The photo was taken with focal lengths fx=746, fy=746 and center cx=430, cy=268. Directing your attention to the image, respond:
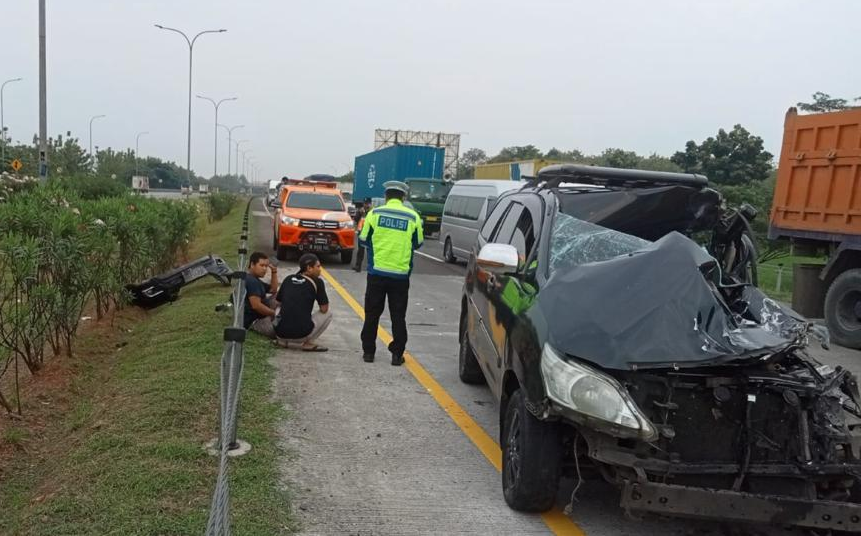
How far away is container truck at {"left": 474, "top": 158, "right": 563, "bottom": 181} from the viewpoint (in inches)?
1025

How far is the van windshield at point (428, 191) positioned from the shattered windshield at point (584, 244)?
67.6 feet

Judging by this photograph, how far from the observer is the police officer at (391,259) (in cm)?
712

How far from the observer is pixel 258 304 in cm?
770

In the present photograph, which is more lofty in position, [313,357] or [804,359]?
[804,359]

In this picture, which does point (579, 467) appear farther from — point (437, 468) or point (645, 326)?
point (437, 468)

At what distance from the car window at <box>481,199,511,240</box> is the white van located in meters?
9.31

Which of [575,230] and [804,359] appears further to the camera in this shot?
[575,230]

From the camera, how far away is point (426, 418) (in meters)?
5.68

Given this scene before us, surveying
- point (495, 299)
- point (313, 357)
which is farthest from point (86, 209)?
point (495, 299)

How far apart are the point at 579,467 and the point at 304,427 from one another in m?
2.21

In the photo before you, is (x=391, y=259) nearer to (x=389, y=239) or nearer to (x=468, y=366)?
(x=389, y=239)

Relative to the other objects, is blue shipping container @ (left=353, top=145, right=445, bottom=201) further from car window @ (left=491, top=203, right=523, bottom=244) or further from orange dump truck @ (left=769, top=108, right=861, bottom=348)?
car window @ (left=491, top=203, right=523, bottom=244)

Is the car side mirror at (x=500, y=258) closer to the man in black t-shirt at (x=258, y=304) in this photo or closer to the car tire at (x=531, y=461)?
the car tire at (x=531, y=461)

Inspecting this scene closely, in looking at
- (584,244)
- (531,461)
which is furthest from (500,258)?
(531,461)
